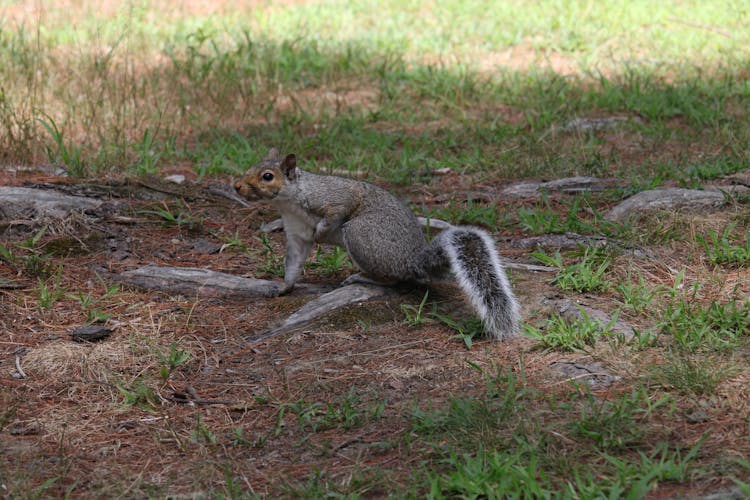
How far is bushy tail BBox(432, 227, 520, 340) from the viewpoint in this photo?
11.2 ft

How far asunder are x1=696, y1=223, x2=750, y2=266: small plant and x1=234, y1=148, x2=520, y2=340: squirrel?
110 cm

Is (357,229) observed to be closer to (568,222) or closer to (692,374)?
(568,222)

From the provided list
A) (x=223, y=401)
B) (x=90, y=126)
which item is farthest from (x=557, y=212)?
(x=90, y=126)

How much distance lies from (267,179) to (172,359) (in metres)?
0.90

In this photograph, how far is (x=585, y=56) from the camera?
26.9 feet

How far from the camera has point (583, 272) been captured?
3775 millimetres

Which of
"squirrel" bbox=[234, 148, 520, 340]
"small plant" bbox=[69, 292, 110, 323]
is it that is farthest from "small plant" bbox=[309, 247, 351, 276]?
"small plant" bbox=[69, 292, 110, 323]

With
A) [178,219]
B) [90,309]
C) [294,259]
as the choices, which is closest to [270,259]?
[294,259]

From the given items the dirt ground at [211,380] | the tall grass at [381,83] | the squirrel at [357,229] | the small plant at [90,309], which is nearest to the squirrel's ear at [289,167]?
the squirrel at [357,229]

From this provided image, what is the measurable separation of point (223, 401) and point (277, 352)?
42 cm

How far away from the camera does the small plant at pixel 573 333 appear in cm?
330

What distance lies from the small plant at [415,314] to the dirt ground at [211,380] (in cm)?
3

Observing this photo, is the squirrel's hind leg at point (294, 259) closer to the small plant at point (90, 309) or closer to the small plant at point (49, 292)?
the small plant at point (90, 309)

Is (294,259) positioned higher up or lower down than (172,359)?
higher up
